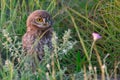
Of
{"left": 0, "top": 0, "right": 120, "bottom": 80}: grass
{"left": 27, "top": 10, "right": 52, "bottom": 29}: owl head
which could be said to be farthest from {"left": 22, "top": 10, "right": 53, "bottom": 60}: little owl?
{"left": 0, "top": 0, "right": 120, "bottom": 80}: grass

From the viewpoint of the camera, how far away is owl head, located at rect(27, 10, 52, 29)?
471 centimetres

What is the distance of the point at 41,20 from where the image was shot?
476 cm

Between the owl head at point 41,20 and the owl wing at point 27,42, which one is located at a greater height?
the owl head at point 41,20

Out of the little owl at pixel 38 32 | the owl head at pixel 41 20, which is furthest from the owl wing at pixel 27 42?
the owl head at pixel 41 20

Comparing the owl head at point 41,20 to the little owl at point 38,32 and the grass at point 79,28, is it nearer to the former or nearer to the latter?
the little owl at point 38,32

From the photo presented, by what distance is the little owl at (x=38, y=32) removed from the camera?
4719 millimetres

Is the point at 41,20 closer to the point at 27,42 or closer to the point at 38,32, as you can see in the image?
the point at 38,32

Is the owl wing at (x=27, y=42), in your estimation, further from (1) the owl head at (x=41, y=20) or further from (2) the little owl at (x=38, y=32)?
(1) the owl head at (x=41, y=20)

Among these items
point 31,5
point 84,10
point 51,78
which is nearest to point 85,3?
point 84,10

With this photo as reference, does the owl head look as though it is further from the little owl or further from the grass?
the grass

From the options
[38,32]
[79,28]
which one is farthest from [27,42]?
[79,28]

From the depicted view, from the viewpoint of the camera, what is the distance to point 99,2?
5273mm

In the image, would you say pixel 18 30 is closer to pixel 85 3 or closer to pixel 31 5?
pixel 31 5

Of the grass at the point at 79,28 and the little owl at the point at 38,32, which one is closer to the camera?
the little owl at the point at 38,32
